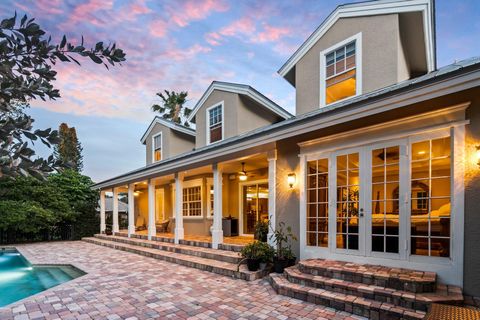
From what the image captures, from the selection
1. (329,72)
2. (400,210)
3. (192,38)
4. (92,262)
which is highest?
(192,38)

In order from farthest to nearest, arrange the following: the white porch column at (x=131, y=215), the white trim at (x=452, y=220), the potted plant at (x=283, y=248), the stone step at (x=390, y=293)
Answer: the white porch column at (x=131, y=215) < the potted plant at (x=283, y=248) < the white trim at (x=452, y=220) < the stone step at (x=390, y=293)

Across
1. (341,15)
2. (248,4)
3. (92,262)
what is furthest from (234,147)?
(92,262)

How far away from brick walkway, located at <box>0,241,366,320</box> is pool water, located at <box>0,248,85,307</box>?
1.38 metres

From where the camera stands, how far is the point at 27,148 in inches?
54.9

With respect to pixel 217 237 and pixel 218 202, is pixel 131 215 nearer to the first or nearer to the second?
pixel 217 237

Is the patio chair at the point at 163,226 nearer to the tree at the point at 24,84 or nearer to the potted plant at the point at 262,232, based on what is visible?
the potted plant at the point at 262,232

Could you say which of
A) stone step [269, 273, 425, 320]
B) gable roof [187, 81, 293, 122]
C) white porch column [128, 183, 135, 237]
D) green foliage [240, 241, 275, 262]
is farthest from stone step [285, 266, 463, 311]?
white porch column [128, 183, 135, 237]

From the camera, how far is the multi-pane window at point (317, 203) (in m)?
6.11

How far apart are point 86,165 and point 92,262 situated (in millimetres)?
29468

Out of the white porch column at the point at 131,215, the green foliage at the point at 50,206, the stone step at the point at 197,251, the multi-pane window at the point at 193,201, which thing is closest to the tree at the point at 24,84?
the stone step at the point at 197,251

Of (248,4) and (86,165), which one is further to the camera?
(86,165)

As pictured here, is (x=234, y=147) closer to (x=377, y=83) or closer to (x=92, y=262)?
(x=377, y=83)

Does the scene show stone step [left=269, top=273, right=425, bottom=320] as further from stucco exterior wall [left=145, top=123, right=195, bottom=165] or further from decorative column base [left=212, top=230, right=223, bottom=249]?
stucco exterior wall [left=145, top=123, right=195, bottom=165]

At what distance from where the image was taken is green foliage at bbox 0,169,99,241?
552 inches
